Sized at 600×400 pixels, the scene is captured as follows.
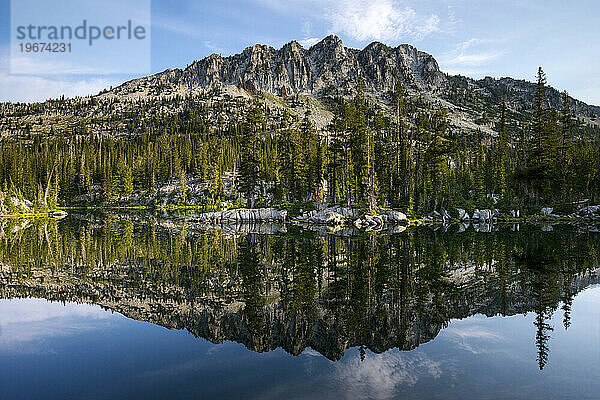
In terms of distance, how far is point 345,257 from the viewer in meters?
25.9

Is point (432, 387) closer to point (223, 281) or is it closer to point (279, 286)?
point (279, 286)

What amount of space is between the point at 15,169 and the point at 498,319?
120m

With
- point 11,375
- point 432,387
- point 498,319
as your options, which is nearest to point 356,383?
point 432,387

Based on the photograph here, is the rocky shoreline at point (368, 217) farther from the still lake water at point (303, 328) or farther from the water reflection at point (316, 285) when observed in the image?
the still lake water at point (303, 328)

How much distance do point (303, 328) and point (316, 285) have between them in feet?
18.5

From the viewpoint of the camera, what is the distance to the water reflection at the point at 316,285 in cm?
1212

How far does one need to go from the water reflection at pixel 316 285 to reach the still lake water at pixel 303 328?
10cm

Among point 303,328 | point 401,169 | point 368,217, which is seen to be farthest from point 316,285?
point 401,169

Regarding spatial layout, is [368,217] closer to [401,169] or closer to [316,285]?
[401,169]

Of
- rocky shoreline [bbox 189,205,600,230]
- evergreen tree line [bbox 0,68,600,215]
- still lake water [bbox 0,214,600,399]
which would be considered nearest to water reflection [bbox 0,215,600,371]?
still lake water [bbox 0,214,600,399]

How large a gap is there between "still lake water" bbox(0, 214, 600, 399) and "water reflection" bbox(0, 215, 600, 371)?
0.10m

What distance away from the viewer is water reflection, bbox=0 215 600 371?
477 inches

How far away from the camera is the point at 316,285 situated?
17.7 m

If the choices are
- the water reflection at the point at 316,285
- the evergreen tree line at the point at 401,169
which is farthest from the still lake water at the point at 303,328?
the evergreen tree line at the point at 401,169
